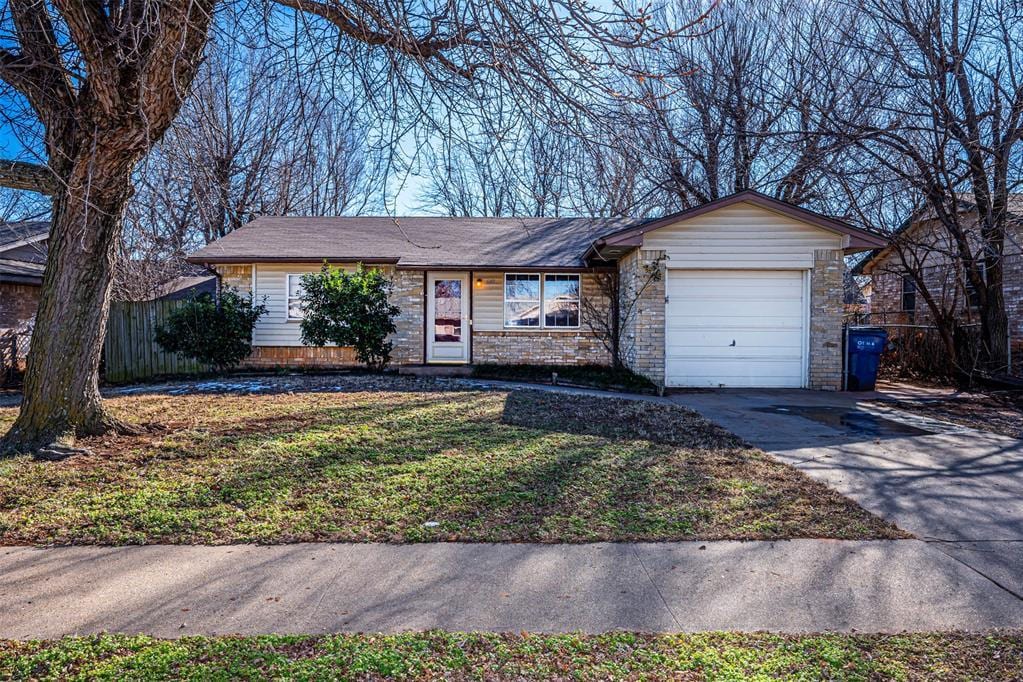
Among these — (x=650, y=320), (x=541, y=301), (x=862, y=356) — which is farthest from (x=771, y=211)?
(x=541, y=301)

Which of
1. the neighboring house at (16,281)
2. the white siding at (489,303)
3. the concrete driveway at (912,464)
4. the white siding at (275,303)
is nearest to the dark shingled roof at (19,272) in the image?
the neighboring house at (16,281)

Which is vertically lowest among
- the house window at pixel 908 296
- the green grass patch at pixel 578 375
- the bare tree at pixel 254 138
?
the green grass patch at pixel 578 375

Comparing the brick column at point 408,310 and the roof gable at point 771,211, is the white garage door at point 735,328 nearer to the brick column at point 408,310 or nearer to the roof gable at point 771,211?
the roof gable at point 771,211

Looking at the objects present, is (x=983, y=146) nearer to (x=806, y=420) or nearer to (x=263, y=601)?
(x=806, y=420)

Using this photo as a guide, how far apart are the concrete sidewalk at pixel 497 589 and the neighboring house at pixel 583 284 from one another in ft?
18.2

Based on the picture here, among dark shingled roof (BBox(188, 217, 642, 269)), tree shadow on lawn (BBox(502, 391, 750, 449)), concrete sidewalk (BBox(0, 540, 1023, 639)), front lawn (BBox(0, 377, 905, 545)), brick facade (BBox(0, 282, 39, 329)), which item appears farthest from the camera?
brick facade (BBox(0, 282, 39, 329))

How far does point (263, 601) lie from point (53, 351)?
4.89 m

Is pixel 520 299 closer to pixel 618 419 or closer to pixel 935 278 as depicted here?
pixel 618 419

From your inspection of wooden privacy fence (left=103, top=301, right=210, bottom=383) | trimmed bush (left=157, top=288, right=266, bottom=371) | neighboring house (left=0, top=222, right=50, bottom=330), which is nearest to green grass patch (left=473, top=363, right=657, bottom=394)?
trimmed bush (left=157, top=288, right=266, bottom=371)

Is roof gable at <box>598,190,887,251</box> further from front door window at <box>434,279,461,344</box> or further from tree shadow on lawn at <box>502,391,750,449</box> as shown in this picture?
front door window at <box>434,279,461,344</box>

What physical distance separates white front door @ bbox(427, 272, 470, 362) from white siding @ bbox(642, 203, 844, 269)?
5.62 m

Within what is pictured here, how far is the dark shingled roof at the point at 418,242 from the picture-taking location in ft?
49.9

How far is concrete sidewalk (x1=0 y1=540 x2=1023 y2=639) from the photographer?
10.1 ft

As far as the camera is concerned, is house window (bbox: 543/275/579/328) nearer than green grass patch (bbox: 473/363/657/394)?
No
